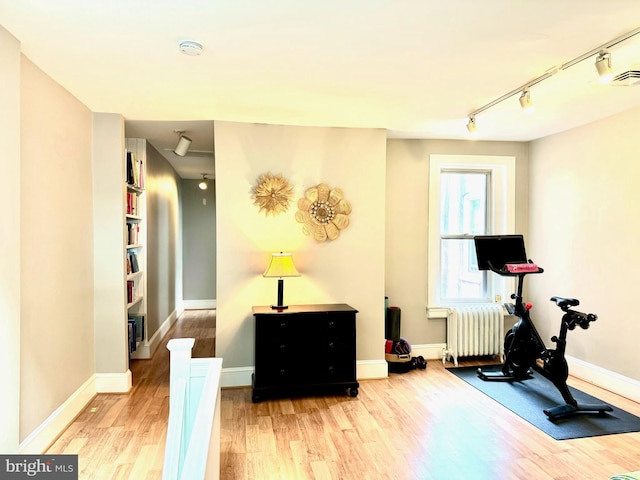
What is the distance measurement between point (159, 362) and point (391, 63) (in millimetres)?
3841

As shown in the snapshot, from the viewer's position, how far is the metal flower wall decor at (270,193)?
12.5 feet

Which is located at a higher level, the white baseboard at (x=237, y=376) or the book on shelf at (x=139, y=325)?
the book on shelf at (x=139, y=325)

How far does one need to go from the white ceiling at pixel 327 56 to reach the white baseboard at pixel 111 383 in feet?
7.52

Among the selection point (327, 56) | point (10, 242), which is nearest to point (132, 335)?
point (10, 242)

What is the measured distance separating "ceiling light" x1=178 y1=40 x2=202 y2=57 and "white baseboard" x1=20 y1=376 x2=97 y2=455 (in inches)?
96.2

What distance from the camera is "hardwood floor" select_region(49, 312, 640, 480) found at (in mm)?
2441

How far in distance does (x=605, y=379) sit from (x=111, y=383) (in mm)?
4433

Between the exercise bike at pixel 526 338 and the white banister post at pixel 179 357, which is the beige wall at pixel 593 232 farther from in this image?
the white banister post at pixel 179 357

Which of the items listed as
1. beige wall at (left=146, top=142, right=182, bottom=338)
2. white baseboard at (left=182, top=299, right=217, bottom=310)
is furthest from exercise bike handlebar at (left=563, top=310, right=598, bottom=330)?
white baseboard at (left=182, top=299, right=217, bottom=310)

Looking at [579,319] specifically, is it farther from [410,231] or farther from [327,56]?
[327,56]

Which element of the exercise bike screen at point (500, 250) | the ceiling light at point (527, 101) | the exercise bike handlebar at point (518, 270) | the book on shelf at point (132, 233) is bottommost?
the exercise bike handlebar at point (518, 270)

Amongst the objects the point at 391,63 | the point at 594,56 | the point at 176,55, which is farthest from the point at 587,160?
the point at 176,55

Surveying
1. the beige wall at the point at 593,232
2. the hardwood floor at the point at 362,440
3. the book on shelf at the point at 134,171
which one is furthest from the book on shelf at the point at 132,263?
the beige wall at the point at 593,232

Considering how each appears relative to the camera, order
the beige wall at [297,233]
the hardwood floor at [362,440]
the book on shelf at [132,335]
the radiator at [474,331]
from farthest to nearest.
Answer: the radiator at [474,331] < the book on shelf at [132,335] < the beige wall at [297,233] < the hardwood floor at [362,440]
